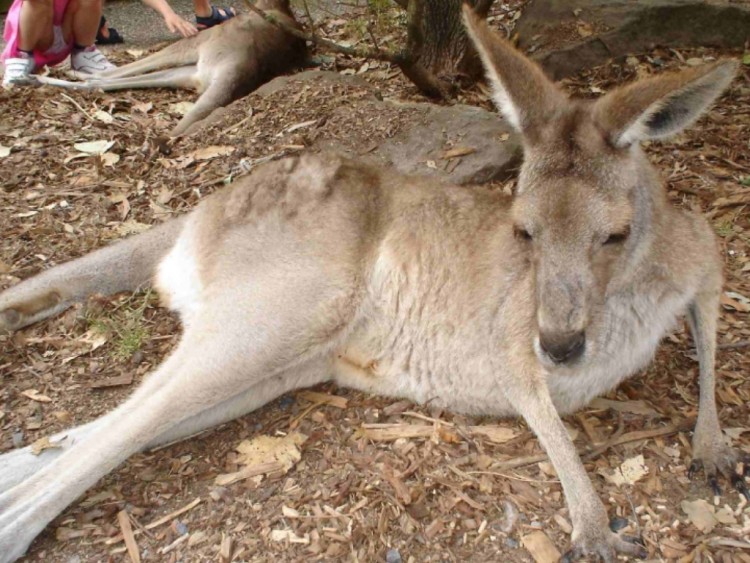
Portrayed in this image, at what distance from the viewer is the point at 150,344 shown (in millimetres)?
3496

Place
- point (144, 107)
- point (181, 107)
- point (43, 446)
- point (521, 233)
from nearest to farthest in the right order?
point (521, 233) < point (43, 446) < point (144, 107) < point (181, 107)

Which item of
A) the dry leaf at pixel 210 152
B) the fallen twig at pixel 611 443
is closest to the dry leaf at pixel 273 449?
the fallen twig at pixel 611 443

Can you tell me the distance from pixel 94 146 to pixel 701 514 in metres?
4.09

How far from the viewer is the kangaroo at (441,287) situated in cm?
251

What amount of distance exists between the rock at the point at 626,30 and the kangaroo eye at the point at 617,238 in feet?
10.6

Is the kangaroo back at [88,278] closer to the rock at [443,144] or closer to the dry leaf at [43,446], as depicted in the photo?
the dry leaf at [43,446]

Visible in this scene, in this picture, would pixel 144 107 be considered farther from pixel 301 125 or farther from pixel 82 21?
pixel 301 125

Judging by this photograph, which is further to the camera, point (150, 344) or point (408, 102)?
point (408, 102)

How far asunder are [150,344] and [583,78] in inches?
142

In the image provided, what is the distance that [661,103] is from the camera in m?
2.40

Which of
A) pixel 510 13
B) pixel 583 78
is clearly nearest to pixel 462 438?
pixel 583 78

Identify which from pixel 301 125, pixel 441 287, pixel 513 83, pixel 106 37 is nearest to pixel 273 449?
pixel 441 287

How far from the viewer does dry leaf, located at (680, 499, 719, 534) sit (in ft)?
8.51

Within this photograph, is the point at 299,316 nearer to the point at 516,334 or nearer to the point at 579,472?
the point at 516,334
